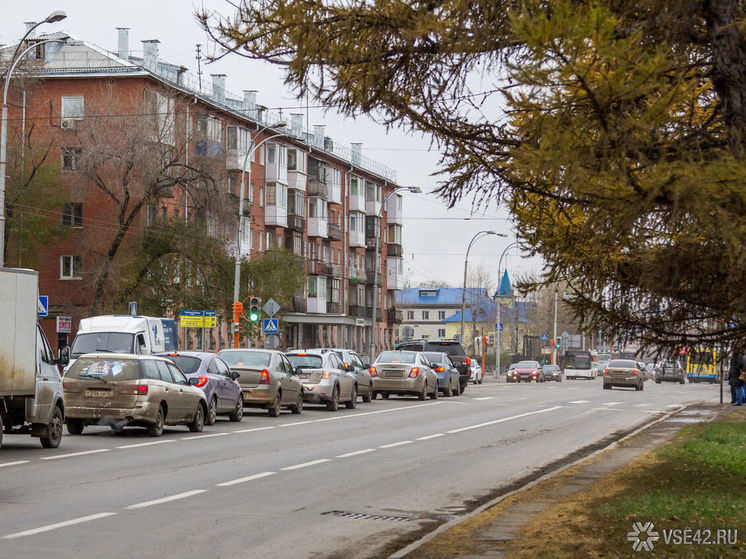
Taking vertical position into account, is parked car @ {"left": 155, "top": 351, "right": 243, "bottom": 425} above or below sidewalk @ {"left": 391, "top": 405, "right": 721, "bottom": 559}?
above

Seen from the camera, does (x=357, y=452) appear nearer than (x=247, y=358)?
Yes

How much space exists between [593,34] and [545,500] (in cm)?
685

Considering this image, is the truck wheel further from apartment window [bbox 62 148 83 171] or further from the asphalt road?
apartment window [bbox 62 148 83 171]

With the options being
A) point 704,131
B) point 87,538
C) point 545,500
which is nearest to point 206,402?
point 545,500

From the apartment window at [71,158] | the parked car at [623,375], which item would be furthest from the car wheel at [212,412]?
the parked car at [623,375]

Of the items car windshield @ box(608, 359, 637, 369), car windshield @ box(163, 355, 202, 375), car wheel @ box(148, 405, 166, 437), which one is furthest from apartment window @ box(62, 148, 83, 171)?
car wheel @ box(148, 405, 166, 437)

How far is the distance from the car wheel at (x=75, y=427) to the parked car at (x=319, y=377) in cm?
1038

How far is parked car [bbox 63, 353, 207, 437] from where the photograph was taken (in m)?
21.9

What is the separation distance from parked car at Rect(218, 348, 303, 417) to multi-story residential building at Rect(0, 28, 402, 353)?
1180 cm

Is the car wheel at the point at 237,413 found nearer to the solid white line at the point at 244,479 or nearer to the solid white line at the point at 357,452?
the solid white line at the point at 357,452

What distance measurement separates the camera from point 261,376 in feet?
97.5

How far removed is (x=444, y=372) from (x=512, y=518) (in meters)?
34.7

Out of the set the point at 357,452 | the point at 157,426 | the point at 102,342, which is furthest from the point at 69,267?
the point at 357,452

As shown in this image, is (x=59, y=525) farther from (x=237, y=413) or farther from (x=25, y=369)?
(x=237, y=413)
